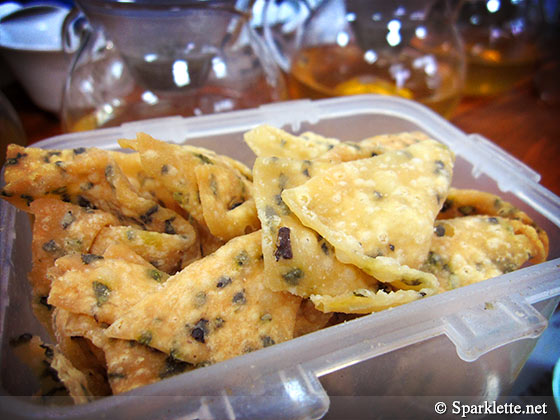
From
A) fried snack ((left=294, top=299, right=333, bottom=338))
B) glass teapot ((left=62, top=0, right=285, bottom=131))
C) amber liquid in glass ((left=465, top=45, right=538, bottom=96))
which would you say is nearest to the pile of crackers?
fried snack ((left=294, top=299, right=333, bottom=338))

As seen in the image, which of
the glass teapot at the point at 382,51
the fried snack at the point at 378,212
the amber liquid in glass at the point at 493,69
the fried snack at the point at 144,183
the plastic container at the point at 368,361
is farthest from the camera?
the amber liquid in glass at the point at 493,69

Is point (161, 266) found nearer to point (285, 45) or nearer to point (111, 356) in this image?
point (111, 356)

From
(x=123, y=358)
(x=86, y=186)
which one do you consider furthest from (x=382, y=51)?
(x=123, y=358)

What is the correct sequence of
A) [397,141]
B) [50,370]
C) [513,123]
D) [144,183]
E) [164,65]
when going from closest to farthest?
1. [50,370]
2. [144,183]
3. [397,141]
4. [164,65]
5. [513,123]

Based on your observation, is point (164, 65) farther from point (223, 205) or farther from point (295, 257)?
point (295, 257)

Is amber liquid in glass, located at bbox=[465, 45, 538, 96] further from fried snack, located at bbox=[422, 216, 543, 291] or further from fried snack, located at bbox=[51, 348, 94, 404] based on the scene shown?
fried snack, located at bbox=[51, 348, 94, 404]

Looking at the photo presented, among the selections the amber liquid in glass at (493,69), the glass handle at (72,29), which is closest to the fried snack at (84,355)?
the glass handle at (72,29)

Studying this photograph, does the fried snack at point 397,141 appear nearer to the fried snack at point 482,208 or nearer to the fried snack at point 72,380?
the fried snack at point 482,208
